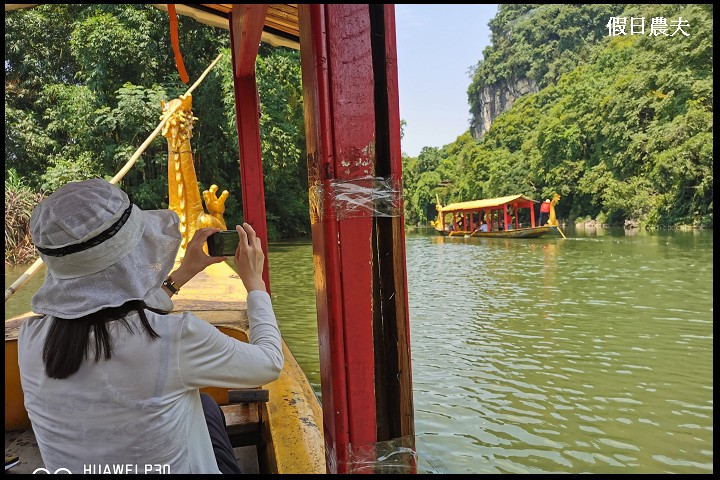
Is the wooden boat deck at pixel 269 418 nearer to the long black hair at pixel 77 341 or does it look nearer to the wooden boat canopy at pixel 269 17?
the long black hair at pixel 77 341

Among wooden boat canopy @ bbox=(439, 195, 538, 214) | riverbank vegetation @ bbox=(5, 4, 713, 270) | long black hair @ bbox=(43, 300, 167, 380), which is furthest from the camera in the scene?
wooden boat canopy @ bbox=(439, 195, 538, 214)

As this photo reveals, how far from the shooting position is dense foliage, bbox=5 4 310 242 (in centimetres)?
1526

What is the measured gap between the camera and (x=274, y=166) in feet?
53.5

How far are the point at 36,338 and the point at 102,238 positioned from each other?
0.75ft

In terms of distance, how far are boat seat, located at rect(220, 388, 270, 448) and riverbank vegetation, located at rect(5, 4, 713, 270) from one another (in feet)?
46.4

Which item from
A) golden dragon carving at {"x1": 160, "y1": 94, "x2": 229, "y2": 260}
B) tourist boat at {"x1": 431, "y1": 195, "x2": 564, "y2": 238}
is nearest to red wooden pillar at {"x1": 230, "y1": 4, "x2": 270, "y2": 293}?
golden dragon carving at {"x1": 160, "y1": 94, "x2": 229, "y2": 260}

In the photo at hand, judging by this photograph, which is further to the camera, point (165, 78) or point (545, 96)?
point (545, 96)

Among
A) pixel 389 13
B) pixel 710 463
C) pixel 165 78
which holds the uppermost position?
pixel 165 78

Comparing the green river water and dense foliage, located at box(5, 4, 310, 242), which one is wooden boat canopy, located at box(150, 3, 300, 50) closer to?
the green river water

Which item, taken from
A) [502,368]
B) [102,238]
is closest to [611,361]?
[502,368]
